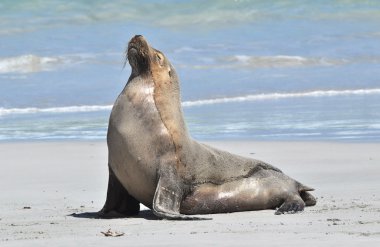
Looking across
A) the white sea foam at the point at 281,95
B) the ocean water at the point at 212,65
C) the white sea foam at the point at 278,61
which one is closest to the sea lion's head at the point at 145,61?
the ocean water at the point at 212,65

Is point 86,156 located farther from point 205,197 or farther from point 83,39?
point 83,39

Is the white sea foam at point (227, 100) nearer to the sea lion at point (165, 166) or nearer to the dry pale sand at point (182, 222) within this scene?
the dry pale sand at point (182, 222)

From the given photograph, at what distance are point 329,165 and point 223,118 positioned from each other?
4917 mm

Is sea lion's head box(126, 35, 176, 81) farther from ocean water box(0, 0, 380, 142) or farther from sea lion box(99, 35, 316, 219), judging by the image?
ocean water box(0, 0, 380, 142)

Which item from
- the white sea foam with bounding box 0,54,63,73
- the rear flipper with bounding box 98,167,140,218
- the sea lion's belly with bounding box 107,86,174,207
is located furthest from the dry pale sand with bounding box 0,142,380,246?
the white sea foam with bounding box 0,54,63,73

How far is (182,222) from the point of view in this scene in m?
7.03

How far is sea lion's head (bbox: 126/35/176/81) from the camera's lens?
803 cm

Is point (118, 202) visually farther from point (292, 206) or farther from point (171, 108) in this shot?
point (292, 206)

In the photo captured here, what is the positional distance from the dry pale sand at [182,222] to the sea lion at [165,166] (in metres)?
0.21

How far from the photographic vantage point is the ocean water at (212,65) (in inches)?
582

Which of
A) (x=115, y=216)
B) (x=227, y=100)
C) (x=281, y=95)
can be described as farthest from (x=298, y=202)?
(x=281, y=95)

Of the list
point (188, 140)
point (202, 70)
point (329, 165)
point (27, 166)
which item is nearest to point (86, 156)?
point (27, 166)

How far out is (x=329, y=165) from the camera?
10609 millimetres

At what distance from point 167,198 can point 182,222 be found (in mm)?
498
